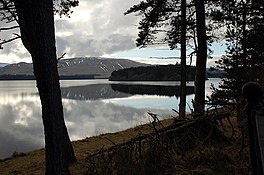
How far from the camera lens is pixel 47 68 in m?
6.51

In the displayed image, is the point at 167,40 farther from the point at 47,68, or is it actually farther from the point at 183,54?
the point at 47,68

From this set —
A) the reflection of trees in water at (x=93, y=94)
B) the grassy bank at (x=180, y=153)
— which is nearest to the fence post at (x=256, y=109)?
the grassy bank at (x=180, y=153)

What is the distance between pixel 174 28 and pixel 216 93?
4.37 m

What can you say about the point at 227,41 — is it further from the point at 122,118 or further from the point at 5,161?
the point at 122,118

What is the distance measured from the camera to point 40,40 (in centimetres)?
639

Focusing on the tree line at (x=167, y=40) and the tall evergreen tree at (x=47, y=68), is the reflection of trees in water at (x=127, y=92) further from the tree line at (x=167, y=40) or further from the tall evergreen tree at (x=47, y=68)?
the tall evergreen tree at (x=47, y=68)

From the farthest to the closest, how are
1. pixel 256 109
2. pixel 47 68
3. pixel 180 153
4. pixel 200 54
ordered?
pixel 200 54 → pixel 180 153 → pixel 47 68 → pixel 256 109

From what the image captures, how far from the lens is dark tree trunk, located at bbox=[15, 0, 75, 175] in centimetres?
634

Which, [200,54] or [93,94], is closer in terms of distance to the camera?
[200,54]

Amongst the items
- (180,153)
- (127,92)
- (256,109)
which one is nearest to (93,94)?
(127,92)

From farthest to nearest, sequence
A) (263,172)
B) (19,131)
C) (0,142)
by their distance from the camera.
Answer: (19,131) → (0,142) → (263,172)

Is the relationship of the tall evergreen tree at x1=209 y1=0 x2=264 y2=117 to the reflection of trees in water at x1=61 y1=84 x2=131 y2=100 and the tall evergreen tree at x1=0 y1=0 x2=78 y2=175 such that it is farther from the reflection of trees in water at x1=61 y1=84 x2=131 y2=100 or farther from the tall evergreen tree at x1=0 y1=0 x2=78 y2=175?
the reflection of trees in water at x1=61 y1=84 x2=131 y2=100

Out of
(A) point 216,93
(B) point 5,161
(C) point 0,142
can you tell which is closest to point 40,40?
(B) point 5,161

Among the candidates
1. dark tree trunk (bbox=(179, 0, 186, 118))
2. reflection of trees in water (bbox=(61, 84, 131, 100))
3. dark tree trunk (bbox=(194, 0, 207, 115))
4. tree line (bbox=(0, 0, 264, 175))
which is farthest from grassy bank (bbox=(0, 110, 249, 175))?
reflection of trees in water (bbox=(61, 84, 131, 100))
